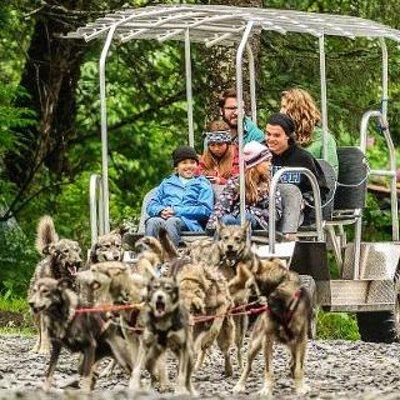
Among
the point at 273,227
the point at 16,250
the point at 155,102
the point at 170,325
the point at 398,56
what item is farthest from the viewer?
the point at 155,102

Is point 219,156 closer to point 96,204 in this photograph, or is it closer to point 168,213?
point 168,213

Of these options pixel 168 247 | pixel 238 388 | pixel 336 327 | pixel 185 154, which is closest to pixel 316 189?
pixel 185 154

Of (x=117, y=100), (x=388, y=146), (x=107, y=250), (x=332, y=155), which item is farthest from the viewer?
(x=117, y=100)

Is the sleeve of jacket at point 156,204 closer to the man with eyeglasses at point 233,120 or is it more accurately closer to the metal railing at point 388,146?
the man with eyeglasses at point 233,120

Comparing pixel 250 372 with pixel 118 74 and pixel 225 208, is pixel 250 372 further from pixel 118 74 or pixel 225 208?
pixel 118 74

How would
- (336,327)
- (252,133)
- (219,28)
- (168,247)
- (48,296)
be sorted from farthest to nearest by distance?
(336,327) < (219,28) < (252,133) < (168,247) < (48,296)

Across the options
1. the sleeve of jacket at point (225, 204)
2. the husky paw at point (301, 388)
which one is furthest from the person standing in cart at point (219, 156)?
the husky paw at point (301, 388)

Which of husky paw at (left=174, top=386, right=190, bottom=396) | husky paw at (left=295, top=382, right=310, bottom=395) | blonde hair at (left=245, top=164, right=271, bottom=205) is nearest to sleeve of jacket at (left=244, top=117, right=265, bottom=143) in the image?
blonde hair at (left=245, top=164, right=271, bottom=205)

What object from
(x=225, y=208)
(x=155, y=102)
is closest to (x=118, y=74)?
(x=155, y=102)

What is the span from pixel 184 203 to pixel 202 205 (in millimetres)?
163

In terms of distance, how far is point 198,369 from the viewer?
15.4 m

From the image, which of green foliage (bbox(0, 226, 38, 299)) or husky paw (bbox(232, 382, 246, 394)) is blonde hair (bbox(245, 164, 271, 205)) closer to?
husky paw (bbox(232, 382, 246, 394))

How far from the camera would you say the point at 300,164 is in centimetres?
1741

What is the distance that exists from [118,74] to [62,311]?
13.2m
